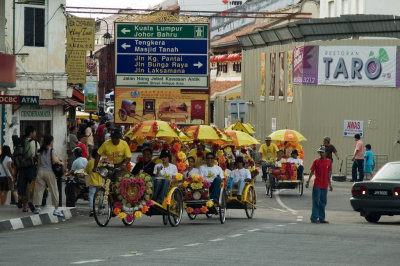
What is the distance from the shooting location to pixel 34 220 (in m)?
21.8

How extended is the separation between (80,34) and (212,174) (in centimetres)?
1738

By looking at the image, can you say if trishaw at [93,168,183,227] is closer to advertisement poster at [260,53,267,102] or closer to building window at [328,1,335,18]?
advertisement poster at [260,53,267,102]

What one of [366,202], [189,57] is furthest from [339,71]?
[366,202]

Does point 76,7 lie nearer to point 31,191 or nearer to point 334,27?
point 334,27

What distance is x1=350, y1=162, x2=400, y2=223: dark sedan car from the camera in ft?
76.0

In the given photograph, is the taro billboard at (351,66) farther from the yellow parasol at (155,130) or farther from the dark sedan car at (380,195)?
the yellow parasol at (155,130)

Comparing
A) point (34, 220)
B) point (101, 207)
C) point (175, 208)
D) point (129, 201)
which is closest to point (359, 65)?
point (175, 208)

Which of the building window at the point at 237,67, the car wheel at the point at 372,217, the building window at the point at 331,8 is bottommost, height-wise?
the car wheel at the point at 372,217

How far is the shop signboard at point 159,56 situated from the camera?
1591 inches

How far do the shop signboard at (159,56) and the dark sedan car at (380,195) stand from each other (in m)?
16.9

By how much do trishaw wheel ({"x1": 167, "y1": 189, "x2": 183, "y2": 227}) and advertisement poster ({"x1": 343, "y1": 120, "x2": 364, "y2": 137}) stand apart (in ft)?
87.0

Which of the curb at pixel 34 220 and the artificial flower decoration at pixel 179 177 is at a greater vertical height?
the artificial flower decoration at pixel 179 177

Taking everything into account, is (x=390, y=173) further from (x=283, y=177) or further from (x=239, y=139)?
(x=283, y=177)

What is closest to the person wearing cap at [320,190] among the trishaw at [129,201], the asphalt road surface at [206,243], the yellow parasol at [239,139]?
the asphalt road surface at [206,243]
